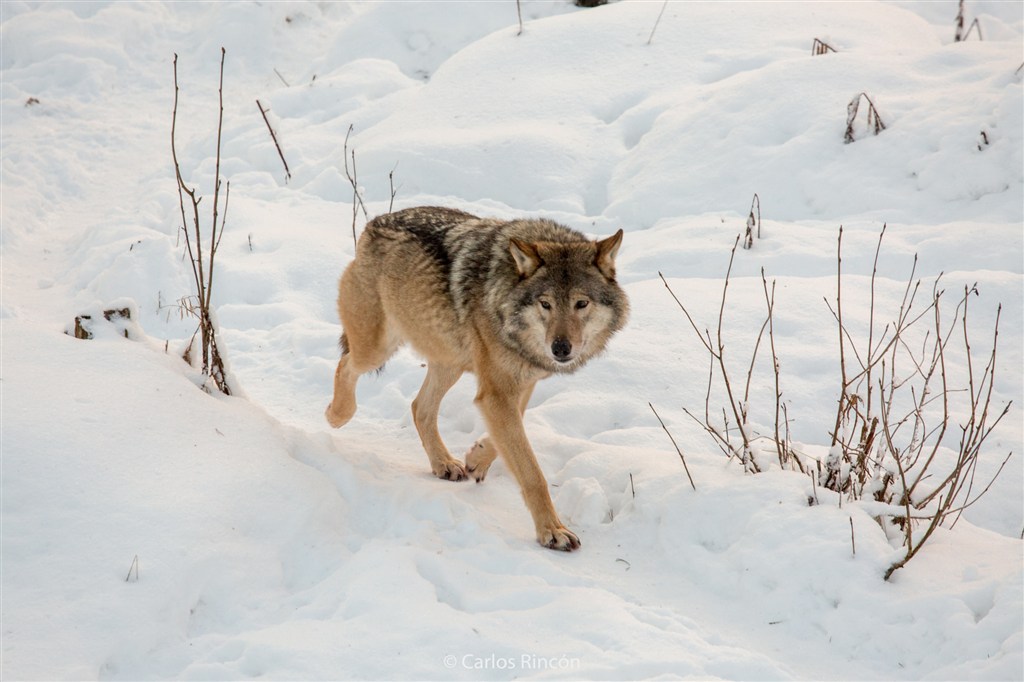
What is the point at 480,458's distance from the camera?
4.80 metres

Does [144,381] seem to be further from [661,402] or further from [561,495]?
[661,402]

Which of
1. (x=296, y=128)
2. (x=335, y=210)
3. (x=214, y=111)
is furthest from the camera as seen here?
(x=214, y=111)

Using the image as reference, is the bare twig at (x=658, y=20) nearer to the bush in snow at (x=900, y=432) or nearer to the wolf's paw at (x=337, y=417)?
the bush in snow at (x=900, y=432)

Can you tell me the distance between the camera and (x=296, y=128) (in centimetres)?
985

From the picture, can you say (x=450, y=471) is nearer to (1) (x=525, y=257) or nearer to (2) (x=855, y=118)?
(1) (x=525, y=257)

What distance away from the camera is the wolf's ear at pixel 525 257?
4195 millimetres

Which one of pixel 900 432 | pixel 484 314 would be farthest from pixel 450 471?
pixel 900 432

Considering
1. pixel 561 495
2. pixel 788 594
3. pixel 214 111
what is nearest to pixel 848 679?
pixel 788 594

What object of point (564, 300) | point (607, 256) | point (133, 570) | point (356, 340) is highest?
point (607, 256)

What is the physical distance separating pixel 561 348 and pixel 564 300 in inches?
11.7

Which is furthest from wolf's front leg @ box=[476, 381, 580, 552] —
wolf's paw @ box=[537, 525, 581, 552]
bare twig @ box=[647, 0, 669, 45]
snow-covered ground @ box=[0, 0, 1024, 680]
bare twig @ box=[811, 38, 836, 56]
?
bare twig @ box=[647, 0, 669, 45]

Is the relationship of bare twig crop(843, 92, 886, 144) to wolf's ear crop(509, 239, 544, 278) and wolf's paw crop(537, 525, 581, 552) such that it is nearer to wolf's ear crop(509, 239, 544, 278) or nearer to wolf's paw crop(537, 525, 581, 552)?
wolf's ear crop(509, 239, 544, 278)

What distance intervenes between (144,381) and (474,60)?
7.29 meters

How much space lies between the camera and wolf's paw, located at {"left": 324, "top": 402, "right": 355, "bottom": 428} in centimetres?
530
